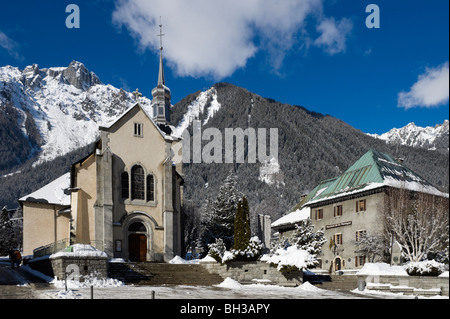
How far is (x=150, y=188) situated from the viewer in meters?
→ 41.3

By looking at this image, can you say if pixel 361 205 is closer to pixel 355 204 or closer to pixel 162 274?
pixel 355 204

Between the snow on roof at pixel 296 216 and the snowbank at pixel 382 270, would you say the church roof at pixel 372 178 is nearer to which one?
the snow on roof at pixel 296 216

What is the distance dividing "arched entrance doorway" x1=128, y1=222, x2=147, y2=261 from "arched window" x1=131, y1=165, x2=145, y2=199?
2336mm

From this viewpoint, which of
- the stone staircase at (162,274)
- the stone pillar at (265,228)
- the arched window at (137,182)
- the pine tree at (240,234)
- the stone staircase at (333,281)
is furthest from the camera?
the stone pillar at (265,228)

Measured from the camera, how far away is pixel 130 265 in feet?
105

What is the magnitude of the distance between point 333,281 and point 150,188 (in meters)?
16.6

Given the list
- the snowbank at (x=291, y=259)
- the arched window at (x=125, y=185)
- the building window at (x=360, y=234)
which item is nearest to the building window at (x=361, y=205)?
the building window at (x=360, y=234)

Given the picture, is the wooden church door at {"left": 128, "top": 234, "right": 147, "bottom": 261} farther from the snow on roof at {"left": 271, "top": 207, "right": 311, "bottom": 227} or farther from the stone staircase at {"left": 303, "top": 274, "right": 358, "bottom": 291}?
the snow on roof at {"left": 271, "top": 207, "right": 311, "bottom": 227}

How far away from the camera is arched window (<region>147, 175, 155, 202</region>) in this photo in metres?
41.2

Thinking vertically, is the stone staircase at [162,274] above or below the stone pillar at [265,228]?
below

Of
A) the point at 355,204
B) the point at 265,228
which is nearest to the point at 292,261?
the point at 355,204

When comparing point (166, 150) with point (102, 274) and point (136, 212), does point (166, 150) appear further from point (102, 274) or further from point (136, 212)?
point (102, 274)

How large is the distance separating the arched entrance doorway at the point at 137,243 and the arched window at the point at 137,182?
234 centimetres

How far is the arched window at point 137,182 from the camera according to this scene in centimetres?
4062
